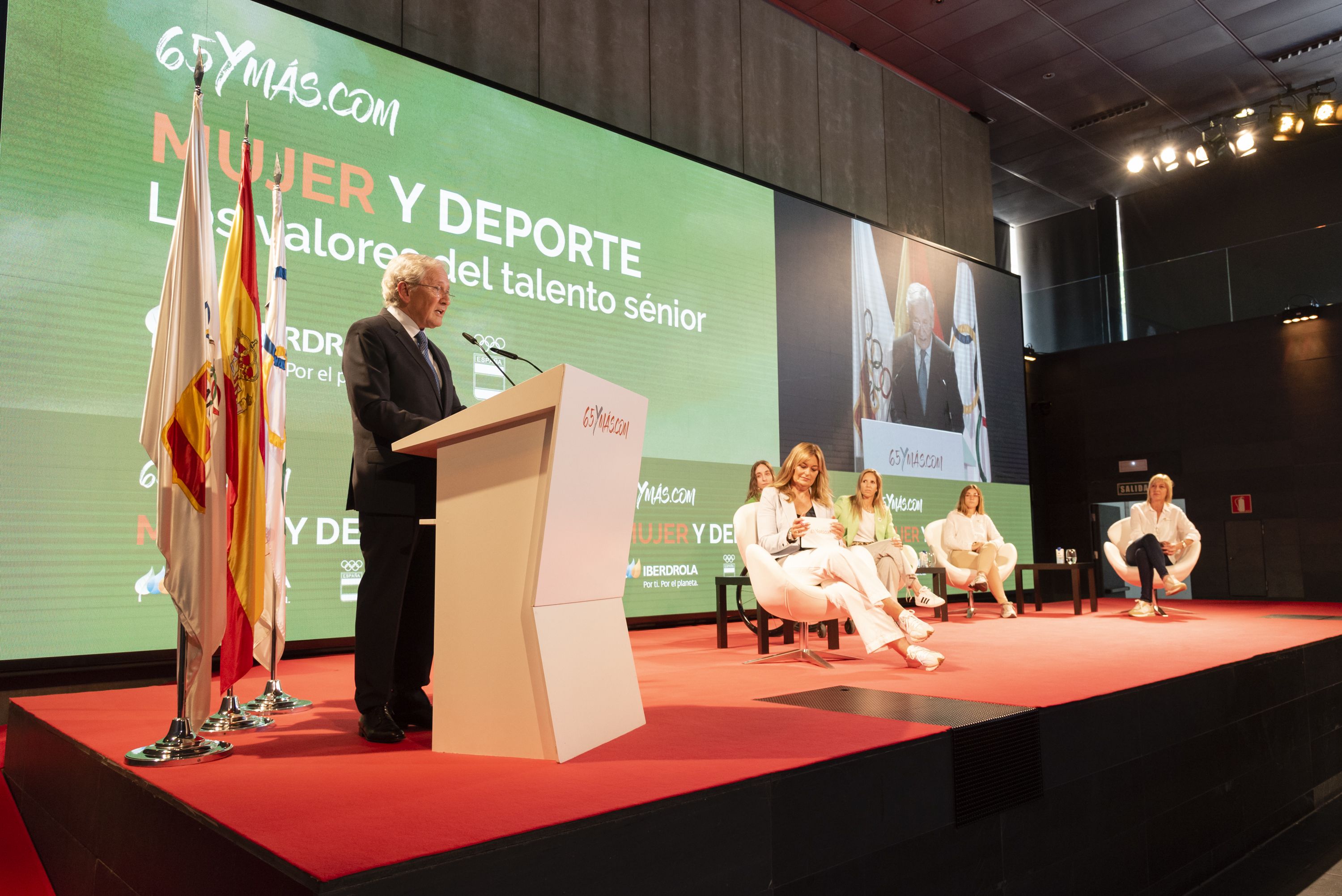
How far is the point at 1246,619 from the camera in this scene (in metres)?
6.78

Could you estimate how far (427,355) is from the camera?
261cm

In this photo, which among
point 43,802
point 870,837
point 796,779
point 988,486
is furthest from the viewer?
point 988,486

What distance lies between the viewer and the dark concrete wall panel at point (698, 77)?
23.7 feet

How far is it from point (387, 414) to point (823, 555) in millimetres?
2219

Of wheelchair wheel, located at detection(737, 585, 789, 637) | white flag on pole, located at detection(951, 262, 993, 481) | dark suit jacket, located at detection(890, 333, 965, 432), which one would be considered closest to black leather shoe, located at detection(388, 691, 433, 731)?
wheelchair wheel, located at detection(737, 585, 789, 637)

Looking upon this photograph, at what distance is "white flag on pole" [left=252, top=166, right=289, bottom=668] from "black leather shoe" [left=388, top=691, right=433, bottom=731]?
2.88 feet

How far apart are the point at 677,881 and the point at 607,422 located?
1.07 m

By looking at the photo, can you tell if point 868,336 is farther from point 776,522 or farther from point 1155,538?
point 776,522

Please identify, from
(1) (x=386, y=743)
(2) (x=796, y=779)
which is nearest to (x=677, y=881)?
(2) (x=796, y=779)

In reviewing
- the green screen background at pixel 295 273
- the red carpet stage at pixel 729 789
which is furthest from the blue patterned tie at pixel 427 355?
the green screen background at pixel 295 273

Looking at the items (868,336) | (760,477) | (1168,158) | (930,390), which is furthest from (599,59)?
(1168,158)

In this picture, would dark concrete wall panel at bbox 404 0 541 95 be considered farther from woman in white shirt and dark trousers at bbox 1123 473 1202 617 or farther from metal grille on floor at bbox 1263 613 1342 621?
metal grille on floor at bbox 1263 613 1342 621

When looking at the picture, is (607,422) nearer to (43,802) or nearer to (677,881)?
(677,881)

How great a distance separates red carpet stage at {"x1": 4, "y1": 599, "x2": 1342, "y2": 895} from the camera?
5.05 ft
